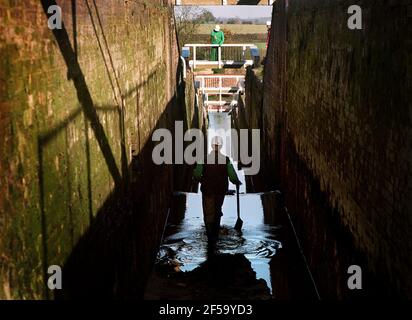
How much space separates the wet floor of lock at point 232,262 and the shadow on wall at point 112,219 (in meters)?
0.34

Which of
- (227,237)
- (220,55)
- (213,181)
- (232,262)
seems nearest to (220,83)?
(220,55)

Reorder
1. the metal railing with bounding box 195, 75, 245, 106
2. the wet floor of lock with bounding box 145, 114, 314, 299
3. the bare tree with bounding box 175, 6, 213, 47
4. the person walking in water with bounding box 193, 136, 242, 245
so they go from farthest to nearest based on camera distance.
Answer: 1. the bare tree with bounding box 175, 6, 213, 47
2. the metal railing with bounding box 195, 75, 245, 106
3. the person walking in water with bounding box 193, 136, 242, 245
4. the wet floor of lock with bounding box 145, 114, 314, 299

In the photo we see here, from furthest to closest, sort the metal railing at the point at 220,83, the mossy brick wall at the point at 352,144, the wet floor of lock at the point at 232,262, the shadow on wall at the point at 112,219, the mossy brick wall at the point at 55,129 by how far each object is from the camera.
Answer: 1. the metal railing at the point at 220,83
2. the wet floor of lock at the point at 232,262
3. the shadow on wall at the point at 112,219
4. the mossy brick wall at the point at 352,144
5. the mossy brick wall at the point at 55,129

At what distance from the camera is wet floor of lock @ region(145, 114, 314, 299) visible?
7.83 metres

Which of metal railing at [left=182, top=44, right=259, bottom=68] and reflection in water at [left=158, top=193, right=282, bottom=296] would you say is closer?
reflection in water at [left=158, top=193, right=282, bottom=296]

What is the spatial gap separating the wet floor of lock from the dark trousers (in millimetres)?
331

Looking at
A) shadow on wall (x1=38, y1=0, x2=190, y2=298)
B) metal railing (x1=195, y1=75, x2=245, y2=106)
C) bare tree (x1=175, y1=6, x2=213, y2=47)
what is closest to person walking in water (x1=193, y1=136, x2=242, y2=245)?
shadow on wall (x1=38, y1=0, x2=190, y2=298)

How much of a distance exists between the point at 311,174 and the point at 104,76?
3.35m

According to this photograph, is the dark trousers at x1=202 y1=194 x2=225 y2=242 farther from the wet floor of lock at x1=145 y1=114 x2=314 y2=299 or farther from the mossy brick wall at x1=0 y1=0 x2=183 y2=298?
the mossy brick wall at x1=0 y1=0 x2=183 y2=298

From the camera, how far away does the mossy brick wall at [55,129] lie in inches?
135

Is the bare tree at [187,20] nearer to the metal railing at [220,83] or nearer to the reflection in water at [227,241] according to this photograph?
the metal railing at [220,83]

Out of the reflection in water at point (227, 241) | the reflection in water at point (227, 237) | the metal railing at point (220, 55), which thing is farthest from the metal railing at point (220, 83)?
the reflection in water at point (227, 241)

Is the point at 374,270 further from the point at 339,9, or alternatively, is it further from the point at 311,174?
the point at 311,174
